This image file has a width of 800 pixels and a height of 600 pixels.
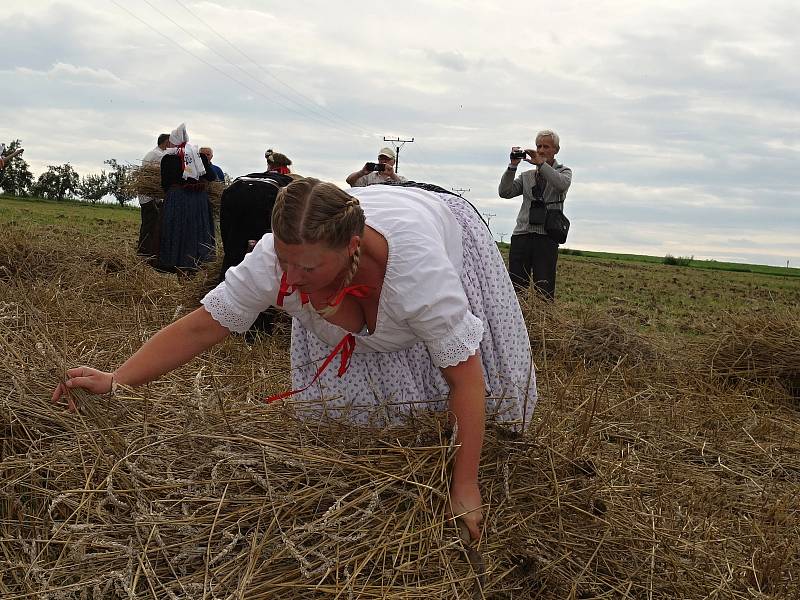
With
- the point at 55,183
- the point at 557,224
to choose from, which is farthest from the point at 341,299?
the point at 55,183

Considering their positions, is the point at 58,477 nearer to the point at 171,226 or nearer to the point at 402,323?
the point at 402,323

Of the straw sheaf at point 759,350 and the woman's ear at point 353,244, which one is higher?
the woman's ear at point 353,244

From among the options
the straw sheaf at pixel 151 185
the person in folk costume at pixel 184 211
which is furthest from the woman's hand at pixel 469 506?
the straw sheaf at pixel 151 185

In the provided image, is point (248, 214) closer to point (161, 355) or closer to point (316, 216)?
point (161, 355)

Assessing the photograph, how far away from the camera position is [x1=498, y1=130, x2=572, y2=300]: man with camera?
22.2ft

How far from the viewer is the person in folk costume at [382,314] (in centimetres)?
215

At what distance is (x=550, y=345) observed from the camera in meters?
6.20

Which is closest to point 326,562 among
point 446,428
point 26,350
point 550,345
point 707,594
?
point 446,428

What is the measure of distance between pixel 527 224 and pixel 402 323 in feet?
16.1

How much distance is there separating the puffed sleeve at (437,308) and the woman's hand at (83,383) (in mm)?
868

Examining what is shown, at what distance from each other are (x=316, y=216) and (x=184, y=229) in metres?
7.28

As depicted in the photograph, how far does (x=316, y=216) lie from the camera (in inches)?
81.5

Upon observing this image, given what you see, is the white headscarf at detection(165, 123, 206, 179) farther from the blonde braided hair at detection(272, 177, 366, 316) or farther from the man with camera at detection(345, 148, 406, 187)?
the blonde braided hair at detection(272, 177, 366, 316)

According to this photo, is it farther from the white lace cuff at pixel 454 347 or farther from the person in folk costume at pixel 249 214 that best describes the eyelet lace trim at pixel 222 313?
the person in folk costume at pixel 249 214
